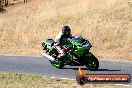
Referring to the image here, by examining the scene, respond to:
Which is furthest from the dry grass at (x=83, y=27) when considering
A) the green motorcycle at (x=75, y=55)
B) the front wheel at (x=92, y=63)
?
the front wheel at (x=92, y=63)

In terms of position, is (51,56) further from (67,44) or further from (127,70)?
(127,70)

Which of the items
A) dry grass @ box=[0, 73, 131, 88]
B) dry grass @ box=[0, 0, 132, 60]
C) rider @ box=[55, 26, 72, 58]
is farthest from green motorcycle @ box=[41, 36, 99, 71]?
dry grass @ box=[0, 0, 132, 60]

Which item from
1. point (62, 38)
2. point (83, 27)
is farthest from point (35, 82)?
point (83, 27)

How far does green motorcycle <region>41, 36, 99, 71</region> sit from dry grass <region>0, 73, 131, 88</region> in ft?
7.76

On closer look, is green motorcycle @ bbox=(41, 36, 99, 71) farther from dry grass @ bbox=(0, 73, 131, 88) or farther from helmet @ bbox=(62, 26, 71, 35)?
dry grass @ bbox=(0, 73, 131, 88)

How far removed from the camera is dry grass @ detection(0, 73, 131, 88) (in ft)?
44.5

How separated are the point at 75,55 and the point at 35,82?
358cm

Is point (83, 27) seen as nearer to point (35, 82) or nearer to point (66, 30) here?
point (66, 30)

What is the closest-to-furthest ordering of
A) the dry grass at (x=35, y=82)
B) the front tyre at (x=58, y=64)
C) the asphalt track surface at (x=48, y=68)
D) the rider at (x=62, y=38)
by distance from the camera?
1. the dry grass at (x=35, y=82)
2. the asphalt track surface at (x=48, y=68)
3. the rider at (x=62, y=38)
4. the front tyre at (x=58, y=64)

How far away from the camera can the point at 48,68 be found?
59.5 feet

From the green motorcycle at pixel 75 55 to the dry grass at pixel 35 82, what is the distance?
2.36 m

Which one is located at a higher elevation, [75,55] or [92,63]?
[75,55]

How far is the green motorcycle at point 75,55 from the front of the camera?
664 inches

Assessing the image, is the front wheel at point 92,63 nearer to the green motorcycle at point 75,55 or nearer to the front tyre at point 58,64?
the green motorcycle at point 75,55
